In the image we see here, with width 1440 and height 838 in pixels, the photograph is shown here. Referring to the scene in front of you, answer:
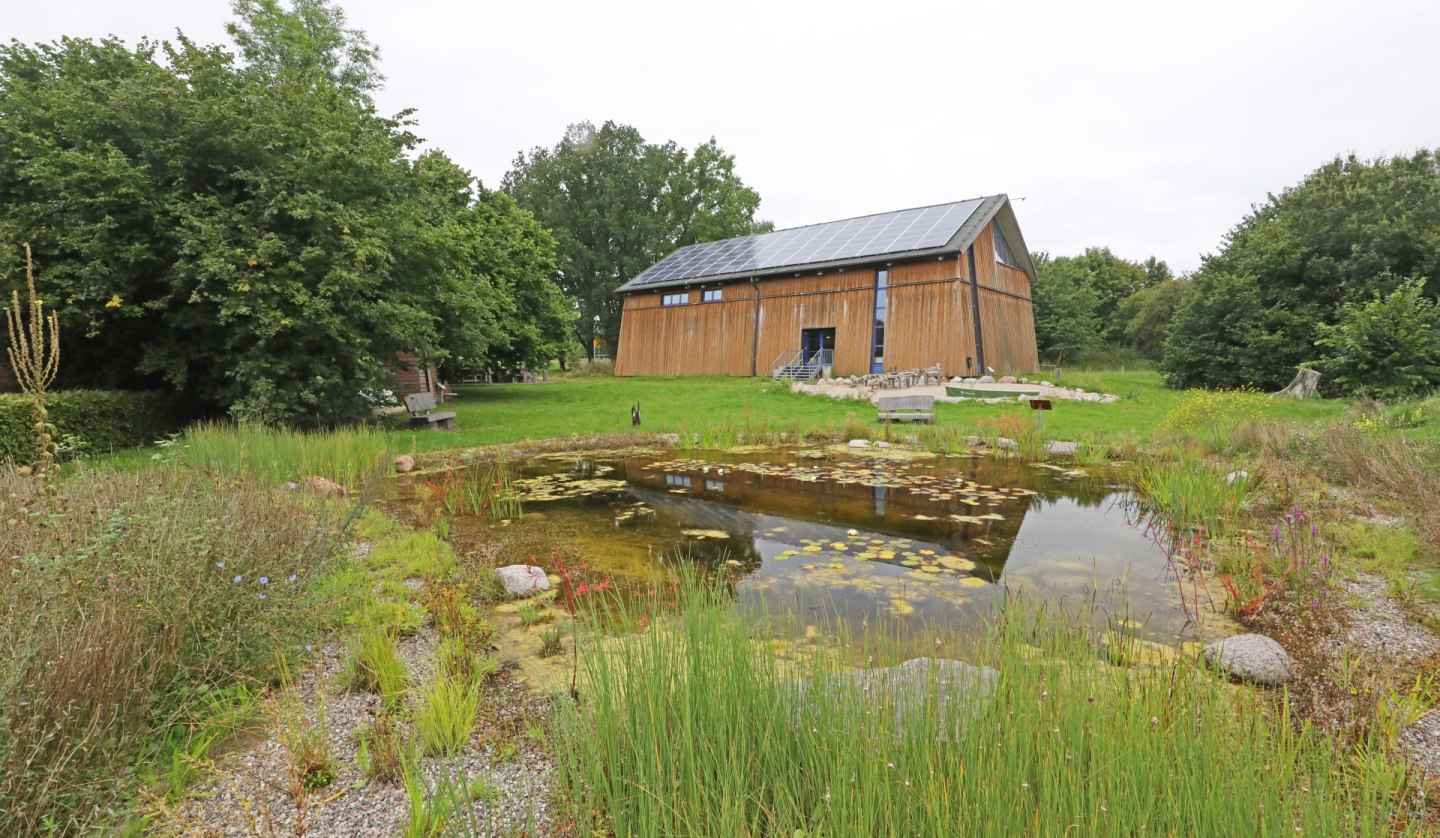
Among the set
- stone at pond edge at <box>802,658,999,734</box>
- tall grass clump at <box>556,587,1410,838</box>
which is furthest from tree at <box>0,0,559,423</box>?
stone at pond edge at <box>802,658,999,734</box>

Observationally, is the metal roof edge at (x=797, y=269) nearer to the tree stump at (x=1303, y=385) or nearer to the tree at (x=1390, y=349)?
the tree stump at (x=1303, y=385)

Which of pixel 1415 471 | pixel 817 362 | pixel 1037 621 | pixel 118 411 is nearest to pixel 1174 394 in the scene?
pixel 817 362

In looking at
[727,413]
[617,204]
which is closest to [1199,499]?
[727,413]

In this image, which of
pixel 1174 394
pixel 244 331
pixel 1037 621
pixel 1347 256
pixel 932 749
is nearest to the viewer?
pixel 932 749

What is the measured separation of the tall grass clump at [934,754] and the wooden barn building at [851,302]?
19087mm

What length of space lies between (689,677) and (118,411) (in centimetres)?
1146

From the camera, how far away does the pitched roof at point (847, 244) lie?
20.8m

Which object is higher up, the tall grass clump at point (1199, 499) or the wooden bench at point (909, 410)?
the wooden bench at point (909, 410)

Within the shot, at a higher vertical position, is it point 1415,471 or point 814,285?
point 814,285

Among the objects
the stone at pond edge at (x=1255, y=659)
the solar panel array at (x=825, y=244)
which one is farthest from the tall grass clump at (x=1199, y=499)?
the solar panel array at (x=825, y=244)

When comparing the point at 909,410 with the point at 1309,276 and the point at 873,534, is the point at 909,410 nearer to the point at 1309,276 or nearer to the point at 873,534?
the point at 873,534

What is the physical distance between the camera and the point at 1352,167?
22734 millimetres

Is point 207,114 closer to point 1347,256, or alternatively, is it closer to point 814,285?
point 814,285

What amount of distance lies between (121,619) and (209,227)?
29.4 ft
